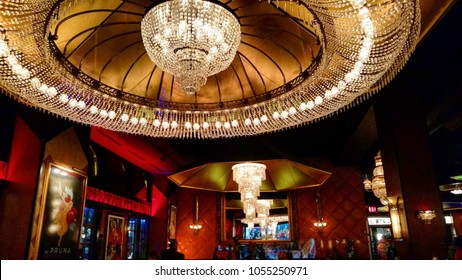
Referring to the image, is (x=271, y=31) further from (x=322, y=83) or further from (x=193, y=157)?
(x=193, y=157)

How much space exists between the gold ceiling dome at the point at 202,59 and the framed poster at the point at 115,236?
5.98 m

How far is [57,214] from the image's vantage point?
4.75m

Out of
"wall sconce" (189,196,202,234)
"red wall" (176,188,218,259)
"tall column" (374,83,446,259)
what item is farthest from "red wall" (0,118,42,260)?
"red wall" (176,188,218,259)

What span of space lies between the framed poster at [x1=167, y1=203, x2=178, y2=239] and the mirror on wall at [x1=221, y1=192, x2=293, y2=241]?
1.61m

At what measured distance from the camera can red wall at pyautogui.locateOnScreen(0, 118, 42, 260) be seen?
161 inches

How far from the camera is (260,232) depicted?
441 inches

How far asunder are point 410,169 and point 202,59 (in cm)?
512

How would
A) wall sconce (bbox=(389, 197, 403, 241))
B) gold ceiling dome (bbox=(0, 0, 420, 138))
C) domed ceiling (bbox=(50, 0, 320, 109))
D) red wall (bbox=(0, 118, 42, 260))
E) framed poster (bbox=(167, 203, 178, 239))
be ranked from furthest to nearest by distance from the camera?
framed poster (bbox=(167, 203, 178, 239))
wall sconce (bbox=(389, 197, 403, 241))
red wall (bbox=(0, 118, 42, 260))
domed ceiling (bbox=(50, 0, 320, 109))
gold ceiling dome (bbox=(0, 0, 420, 138))

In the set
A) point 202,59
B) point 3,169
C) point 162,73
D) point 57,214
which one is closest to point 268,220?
point 57,214

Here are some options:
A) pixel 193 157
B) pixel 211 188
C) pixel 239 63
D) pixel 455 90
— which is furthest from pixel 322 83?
pixel 211 188

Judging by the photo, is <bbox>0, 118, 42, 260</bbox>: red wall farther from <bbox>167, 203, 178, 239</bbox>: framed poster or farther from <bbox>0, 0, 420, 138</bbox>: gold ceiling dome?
<bbox>167, 203, 178, 239</bbox>: framed poster

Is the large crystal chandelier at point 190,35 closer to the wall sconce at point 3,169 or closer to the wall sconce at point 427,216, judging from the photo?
the wall sconce at point 3,169

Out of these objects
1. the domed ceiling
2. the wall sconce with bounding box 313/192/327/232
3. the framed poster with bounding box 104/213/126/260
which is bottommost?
the framed poster with bounding box 104/213/126/260

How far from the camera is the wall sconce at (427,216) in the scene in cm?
526
